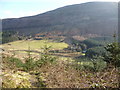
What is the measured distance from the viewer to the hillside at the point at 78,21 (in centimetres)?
14325

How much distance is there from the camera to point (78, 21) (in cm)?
16200

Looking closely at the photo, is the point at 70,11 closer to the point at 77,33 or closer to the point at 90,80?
the point at 77,33

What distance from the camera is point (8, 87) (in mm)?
4812

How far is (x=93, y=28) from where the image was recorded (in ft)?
472

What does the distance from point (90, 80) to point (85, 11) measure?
187 metres

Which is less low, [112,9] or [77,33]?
[112,9]

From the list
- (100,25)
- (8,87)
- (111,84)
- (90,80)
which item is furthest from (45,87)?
(100,25)

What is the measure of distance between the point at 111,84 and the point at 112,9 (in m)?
183

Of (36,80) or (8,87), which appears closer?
(8,87)

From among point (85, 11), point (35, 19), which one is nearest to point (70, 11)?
point (85, 11)

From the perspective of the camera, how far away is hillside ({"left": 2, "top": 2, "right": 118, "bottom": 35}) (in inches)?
5640

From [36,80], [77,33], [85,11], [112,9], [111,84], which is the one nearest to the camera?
[111,84]

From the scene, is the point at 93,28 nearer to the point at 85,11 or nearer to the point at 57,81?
the point at 85,11

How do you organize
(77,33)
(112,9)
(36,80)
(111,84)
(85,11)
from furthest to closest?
(85,11) < (112,9) < (77,33) < (36,80) < (111,84)
